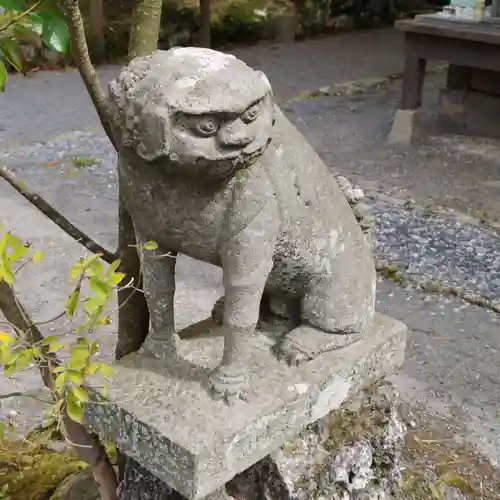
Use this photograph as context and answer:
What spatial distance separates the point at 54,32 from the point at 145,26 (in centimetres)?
28

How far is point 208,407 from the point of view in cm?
140

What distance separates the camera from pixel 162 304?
1.49m

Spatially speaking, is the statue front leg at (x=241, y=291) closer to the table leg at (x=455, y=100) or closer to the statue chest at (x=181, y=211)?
the statue chest at (x=181, y=211)

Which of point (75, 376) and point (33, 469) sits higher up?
point (75, 376)

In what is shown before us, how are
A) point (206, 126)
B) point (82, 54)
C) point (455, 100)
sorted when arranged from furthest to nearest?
point (455, 100)
point (82, 54)
point (206, 126)

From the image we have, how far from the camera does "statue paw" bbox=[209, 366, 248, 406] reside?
4.61 feet

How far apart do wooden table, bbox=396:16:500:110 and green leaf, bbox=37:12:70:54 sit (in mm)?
3997

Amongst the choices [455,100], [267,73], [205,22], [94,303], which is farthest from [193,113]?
[205,22]

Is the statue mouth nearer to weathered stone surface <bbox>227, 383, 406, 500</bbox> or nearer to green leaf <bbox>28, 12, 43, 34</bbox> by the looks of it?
green leaf <bbox>28, 12, 43, 34</bbox>

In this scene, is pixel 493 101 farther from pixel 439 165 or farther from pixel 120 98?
pixel 120 98

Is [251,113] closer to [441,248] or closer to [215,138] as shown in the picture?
[215,138]

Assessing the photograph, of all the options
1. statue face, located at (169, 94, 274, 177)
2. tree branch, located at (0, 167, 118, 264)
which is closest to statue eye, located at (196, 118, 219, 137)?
statue face, located at (169, 94, 274, 177)

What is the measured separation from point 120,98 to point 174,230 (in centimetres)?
25

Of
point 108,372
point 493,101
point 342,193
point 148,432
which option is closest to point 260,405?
point 148,432
